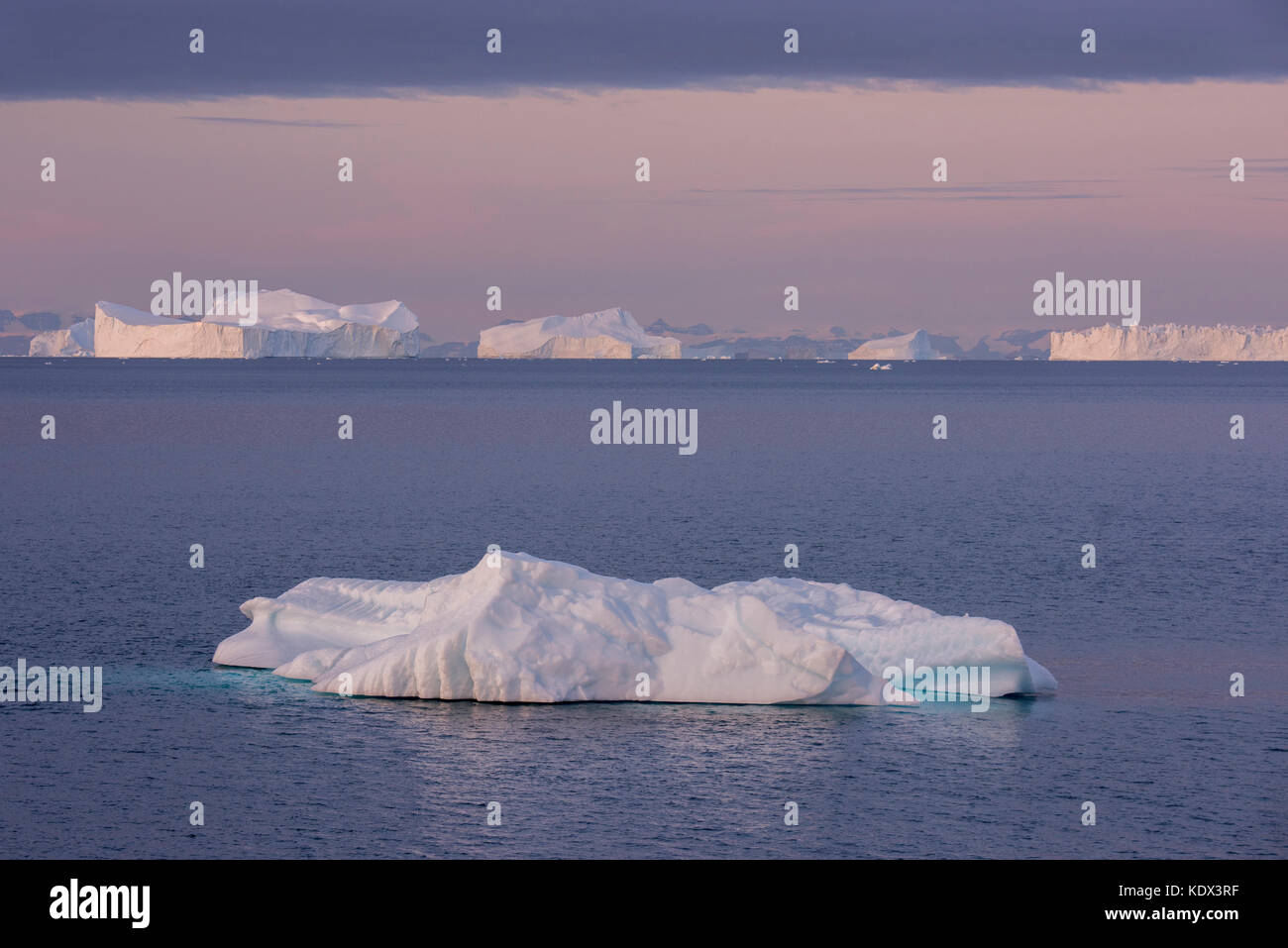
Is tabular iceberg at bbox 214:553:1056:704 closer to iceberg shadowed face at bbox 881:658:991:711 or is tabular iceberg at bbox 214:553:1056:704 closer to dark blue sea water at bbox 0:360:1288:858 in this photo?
iceberg shadowed face at bbox 881:658:991:711

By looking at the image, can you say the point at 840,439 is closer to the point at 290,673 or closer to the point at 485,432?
the point at 485,432

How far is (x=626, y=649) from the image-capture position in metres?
24.9

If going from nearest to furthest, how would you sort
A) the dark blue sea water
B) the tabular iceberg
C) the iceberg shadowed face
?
the dark blue sea water
the tabular iceberg
the iceberg shadowed face

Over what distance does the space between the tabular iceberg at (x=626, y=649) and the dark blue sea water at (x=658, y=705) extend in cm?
51

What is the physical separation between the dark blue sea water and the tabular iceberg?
506mm

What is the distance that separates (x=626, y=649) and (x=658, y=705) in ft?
3.71

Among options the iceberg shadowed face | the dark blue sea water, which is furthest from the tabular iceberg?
the dark blue sea water

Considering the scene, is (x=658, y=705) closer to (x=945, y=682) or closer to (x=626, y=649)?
(x=626, y=649)

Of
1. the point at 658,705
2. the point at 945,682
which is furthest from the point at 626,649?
the point at 945,682

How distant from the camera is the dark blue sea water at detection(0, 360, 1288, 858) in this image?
1908 cm

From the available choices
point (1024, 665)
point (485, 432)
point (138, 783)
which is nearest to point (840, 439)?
point (485, 432)

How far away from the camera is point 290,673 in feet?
86.8

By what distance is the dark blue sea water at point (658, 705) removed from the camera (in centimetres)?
1908
